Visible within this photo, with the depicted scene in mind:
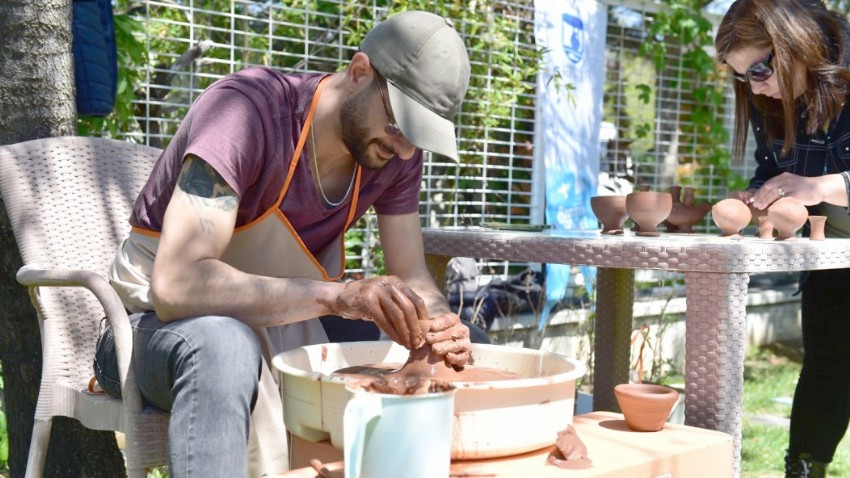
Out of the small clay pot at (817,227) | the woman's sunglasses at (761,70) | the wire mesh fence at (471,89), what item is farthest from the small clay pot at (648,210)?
the wire mesh fence at (471,89)

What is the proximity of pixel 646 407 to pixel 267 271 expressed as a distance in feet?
3.04

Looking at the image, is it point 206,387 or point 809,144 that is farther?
point 809,144

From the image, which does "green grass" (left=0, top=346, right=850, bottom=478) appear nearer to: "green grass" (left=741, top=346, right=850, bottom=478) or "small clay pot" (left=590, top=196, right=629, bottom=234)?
"green grass" (left=741, top=346, right=850, bottom=478)

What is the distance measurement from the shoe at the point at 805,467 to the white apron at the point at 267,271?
1.61 m

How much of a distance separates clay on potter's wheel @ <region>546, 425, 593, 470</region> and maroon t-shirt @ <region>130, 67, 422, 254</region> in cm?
83

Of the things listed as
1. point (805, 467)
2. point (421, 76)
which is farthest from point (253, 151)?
point (805, 467)

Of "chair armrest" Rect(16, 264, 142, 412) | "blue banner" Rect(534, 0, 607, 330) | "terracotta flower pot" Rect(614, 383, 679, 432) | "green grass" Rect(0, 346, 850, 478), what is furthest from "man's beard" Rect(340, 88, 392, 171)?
"blue banner" Rect(534, 0, 607, 330)

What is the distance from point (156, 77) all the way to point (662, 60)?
3495 millimetres

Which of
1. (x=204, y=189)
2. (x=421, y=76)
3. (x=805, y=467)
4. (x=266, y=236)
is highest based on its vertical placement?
(x=421, y=76)

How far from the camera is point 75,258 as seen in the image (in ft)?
7.87

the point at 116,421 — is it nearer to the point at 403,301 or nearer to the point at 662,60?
the point at 403,301

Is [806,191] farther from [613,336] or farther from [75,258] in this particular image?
[75,258]

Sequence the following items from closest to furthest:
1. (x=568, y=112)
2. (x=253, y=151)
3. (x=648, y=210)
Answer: (x=253, y=151) < (x=648, y=210) < (x=568, y=112)

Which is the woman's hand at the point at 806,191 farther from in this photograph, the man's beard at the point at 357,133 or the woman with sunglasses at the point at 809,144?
the man's beard at the point at 357,133
